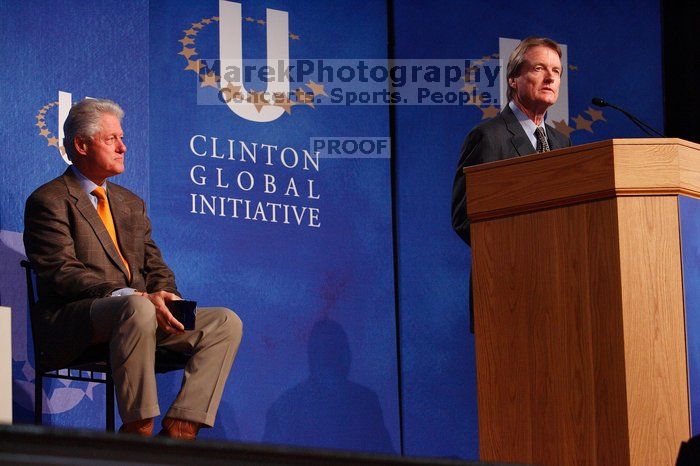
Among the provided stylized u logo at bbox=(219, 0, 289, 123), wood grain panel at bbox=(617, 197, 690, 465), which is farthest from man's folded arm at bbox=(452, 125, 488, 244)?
stylized u logo at bbox=(219, 0, 289, 123)

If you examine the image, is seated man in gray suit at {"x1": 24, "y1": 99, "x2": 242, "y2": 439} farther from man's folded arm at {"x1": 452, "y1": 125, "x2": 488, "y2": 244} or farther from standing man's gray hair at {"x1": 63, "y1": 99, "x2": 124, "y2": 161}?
man's folded arm at {"x1": 452, "y1": 125, "x2": 488, "y2": 244}

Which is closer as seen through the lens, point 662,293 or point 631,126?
point 662,293

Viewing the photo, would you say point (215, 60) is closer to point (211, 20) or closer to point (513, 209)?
point (211, 20)

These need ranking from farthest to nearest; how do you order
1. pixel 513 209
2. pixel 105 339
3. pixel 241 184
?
pixel 241 184
pixel 105 339
pixel 513 209

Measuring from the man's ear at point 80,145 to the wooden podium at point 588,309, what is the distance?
1488 mm

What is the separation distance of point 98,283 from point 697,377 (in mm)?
1721

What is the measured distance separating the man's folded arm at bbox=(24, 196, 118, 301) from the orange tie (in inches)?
6.3

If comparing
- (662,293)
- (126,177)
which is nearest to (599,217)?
(662,293)

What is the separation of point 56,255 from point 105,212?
1.01 ft

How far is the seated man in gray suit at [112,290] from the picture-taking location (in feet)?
9.98

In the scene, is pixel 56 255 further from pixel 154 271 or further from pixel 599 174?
pixel 599 174

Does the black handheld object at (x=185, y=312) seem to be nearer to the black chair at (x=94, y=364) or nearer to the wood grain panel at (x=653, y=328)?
the black chair at (x=94, y=364)

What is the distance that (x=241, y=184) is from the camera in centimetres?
429

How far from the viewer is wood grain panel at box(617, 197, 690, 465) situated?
230 centimetres
